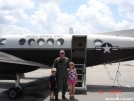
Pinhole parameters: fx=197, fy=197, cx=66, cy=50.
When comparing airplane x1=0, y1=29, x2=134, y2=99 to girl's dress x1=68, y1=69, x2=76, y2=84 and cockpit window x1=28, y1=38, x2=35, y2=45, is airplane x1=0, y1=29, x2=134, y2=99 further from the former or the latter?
girl's dress x1=68, y1=69, x2=76, y2=84

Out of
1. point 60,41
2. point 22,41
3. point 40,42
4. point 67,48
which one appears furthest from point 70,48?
point 22,41

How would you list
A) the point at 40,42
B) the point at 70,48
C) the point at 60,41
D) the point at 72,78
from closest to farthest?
the point at 72,78 < the point at 70,48 < the point at 60,41 < the point at 40,42

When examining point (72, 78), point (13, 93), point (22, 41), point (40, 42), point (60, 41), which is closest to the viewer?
point (72, 78)

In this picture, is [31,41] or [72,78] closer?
[72,78]

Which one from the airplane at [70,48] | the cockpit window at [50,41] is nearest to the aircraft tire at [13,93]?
the airplane at [70,48]

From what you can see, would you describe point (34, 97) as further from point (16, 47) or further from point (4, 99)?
point (16, 47)

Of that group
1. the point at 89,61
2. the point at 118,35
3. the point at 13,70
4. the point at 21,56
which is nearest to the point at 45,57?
the point at 21,56

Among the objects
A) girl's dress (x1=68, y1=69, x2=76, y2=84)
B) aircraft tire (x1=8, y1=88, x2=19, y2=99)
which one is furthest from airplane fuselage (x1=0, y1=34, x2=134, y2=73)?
aircraft tire (x1=8, y1=88, x2=19, y2=99)

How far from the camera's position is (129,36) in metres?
14.1

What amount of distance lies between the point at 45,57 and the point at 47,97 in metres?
3.78

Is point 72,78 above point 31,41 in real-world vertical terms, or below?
below

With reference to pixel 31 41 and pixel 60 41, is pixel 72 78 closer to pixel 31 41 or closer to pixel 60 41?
pixel 60 41

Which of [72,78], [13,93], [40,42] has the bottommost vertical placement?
[13,93]

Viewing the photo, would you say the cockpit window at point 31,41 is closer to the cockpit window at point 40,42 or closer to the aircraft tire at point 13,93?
the cockpit window at point 40,42
